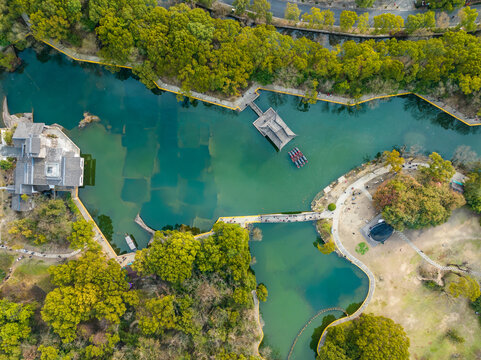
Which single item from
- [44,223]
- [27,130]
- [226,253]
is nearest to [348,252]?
[226,253]

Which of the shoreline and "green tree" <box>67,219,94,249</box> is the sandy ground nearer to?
the shoreline

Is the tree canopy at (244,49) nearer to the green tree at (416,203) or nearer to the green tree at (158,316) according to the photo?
the green tree at (416,203)

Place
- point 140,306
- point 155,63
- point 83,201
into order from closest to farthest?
1. point 140,306
2. point 155,63
3. point 83,201

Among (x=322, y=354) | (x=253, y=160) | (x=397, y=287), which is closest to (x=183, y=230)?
(x=253, y=160)

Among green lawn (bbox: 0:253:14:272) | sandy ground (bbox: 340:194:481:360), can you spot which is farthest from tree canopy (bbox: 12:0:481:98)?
green lawn (bbox: 0:253:14:272)

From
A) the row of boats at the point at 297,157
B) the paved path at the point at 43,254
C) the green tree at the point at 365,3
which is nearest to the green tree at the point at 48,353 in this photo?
the paved path at the point at 43,254

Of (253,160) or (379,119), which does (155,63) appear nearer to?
(253,160)
